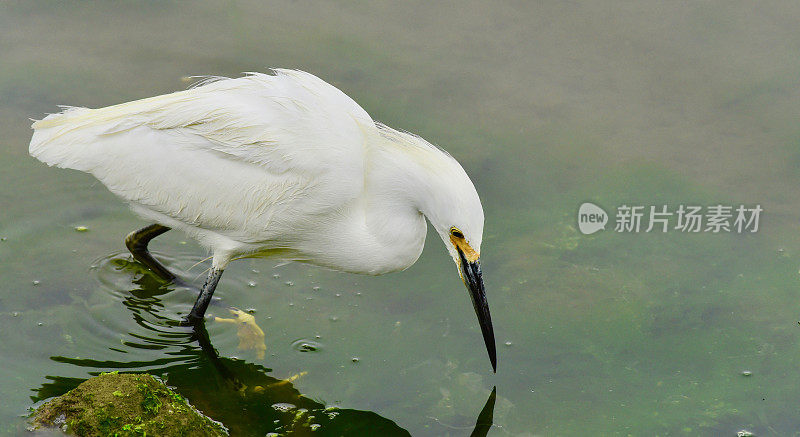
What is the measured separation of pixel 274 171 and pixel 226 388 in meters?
1.34

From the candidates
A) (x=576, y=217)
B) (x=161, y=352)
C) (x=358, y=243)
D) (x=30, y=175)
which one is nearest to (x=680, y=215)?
(x=576, y=217)

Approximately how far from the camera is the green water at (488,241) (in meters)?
5.57

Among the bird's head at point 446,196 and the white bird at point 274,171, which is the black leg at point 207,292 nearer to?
the white bird at point 274,171

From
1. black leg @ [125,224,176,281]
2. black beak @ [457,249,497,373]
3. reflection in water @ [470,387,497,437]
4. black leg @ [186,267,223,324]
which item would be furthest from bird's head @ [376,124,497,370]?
black leg @ [125,224,176,281]

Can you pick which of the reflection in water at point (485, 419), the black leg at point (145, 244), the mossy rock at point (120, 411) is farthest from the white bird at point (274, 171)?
the mossy rock at point (120, 411)

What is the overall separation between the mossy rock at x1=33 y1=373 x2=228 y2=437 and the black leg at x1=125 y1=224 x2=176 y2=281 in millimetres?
1807

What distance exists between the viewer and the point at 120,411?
14.5ft

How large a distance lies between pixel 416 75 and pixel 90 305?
12.9ft

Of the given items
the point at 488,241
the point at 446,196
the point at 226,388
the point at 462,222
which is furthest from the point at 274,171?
the point at 488,241

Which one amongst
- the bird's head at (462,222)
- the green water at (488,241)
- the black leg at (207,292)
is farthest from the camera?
the black leg at (207,292)

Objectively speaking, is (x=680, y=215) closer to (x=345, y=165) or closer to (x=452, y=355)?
(x=452, y=355)

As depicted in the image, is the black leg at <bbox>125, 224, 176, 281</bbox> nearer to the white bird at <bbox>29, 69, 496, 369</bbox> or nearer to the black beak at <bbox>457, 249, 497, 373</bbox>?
the white bird at <bbox>29, 69, 496, 369</bbox>

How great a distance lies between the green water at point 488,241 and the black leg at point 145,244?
155 millimetres

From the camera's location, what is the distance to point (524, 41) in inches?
356
